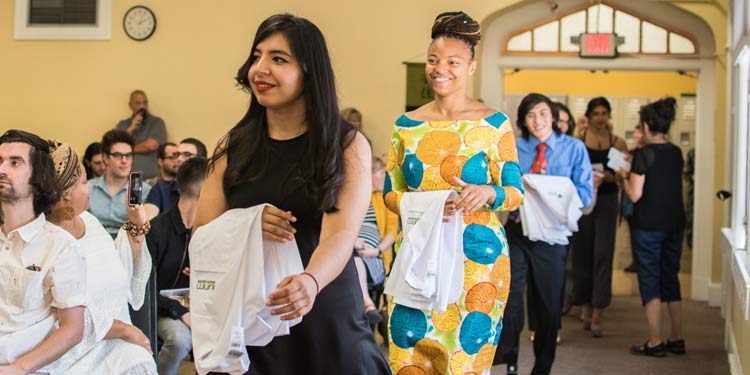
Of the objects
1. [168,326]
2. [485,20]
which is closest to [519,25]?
[485,20]

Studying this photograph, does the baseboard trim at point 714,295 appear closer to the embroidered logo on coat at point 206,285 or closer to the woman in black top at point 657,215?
the woman in black top at point 657,215

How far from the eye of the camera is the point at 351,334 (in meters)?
2.33

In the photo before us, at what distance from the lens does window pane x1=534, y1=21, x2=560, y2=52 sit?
10.0 metres

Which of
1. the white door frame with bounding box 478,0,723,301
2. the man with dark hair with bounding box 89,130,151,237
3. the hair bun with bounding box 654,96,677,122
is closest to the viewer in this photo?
the man with dark hair with bounding box 89,130,151,237

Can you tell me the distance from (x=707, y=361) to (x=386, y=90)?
4280 mm

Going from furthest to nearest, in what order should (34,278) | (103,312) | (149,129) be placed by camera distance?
(149,129) < (103,312) < (34,278)

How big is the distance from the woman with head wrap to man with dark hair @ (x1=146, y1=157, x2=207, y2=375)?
52.0 inches

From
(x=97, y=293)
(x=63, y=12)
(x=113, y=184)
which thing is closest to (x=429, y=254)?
(x=97, y=293)

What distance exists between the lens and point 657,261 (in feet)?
22.1

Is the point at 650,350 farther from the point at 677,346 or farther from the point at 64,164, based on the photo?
the point at 64,164

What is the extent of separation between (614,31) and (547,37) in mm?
613

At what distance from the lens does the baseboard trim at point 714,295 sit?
9.95 metres

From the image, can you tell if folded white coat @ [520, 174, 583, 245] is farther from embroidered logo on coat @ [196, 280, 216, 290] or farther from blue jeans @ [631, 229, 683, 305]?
embroidered logo on coat @ [196, 280, 216, 290]

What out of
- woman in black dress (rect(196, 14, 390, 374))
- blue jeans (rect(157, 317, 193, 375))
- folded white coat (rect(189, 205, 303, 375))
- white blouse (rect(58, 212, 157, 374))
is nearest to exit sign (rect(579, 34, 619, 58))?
blue jeans (rect(157, 317, 193, 375))
